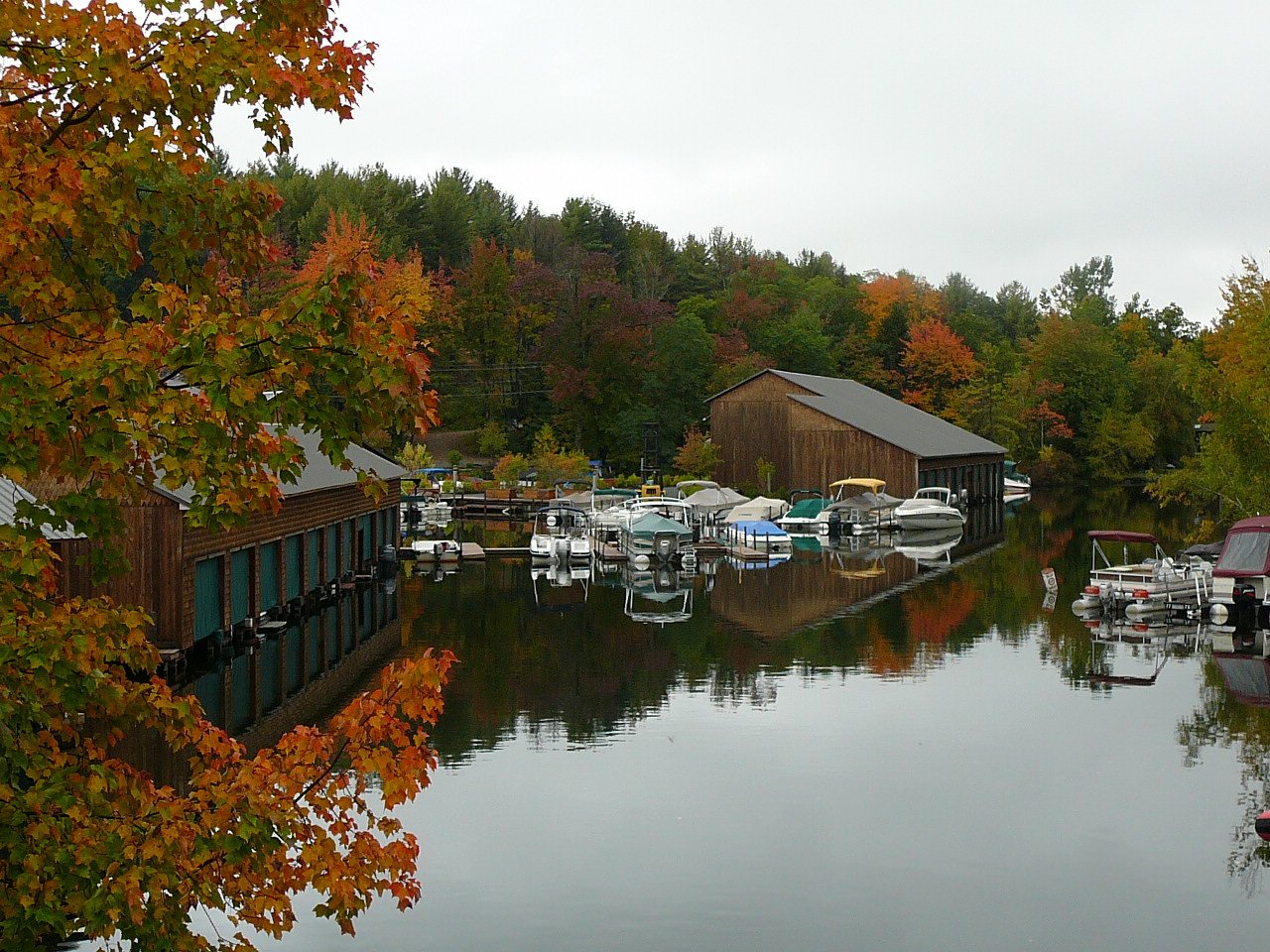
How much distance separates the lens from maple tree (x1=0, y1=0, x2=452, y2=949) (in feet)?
20.3

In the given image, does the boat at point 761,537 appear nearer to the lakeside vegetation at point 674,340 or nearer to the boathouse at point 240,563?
the boathouse at point 240,563

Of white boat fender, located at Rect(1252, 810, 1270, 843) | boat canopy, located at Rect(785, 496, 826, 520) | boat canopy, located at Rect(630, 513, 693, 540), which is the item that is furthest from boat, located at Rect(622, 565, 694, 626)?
white boat fender, located at Rect(1252, 810, 1270, 843)

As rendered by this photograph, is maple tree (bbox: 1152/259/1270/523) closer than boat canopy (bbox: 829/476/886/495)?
Yes

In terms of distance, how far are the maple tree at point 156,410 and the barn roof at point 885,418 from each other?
62209 mm

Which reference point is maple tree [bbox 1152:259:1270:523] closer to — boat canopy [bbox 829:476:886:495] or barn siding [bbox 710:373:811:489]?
boat canopy [bbox 829:476:886:495]

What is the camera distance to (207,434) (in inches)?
245

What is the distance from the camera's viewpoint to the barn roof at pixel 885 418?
69.7m

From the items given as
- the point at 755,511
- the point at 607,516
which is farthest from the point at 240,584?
the point at 755,511

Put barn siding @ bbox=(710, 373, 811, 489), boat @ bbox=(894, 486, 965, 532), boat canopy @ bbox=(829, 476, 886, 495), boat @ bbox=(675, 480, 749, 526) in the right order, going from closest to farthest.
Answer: boat @ bbox=(675, 480, 749, 526) → boat @ bbox=(894, 486, 965, 532) → boat canopy @ bbox=(829, 476, 886, 495) → barn siding @ bbox=(710, 373, 811, 489)

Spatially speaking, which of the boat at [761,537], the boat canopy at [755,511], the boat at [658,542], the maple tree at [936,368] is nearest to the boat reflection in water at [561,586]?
the boat at [658,542]

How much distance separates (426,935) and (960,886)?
5.60m

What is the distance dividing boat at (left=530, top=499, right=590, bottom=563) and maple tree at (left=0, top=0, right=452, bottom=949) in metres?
39.9

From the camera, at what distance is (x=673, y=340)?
8400cm

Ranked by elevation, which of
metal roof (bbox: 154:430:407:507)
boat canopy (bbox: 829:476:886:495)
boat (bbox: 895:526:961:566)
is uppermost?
metal roof (bbox: 154:430:407:507)
